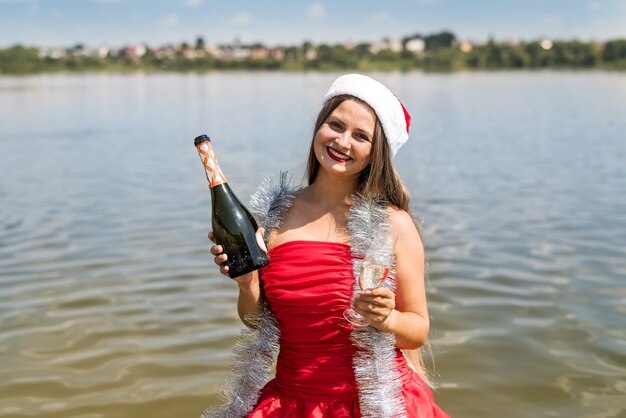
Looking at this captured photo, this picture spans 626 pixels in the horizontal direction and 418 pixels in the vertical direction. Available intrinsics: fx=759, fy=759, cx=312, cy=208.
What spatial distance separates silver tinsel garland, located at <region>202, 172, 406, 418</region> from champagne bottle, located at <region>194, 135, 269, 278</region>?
12 centimetres

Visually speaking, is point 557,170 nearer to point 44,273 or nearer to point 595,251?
point 595,251

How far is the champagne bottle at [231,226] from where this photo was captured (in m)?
3.01

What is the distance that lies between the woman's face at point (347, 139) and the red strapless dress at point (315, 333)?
34 cm

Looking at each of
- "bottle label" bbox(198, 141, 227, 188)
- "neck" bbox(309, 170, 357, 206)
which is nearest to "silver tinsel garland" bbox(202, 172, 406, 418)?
"neck" bbox(309, 170, 357, 206)

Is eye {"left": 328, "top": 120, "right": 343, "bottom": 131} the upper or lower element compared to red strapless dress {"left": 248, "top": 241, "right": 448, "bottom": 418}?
upper

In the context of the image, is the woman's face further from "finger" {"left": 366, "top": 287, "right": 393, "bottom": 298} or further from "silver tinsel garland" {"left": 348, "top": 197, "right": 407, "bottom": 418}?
"finger" {"left": 366, "top": 287, "right": 393, "bottom": 298}

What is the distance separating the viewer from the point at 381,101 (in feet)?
10.0

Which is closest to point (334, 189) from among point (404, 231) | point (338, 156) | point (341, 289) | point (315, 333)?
point (338, 156)

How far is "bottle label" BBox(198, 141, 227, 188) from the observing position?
3.01 metres

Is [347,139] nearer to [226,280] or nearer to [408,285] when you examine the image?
[408,285]

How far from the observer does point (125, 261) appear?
27.7 feet

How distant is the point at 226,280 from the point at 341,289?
15.9ft

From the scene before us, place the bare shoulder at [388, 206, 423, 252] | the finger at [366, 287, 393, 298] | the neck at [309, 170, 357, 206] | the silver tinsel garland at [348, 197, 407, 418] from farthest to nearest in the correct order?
the neck at [309, 170, 357, 206], the bare shoulder at [388, 206, 423, 252], the silver tinsel garland at [348, 197, 407, 418], the finger at [366, 287, 393, 298]

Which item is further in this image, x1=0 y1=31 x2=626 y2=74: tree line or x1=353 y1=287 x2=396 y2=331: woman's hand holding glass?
x1=0 y1=31 x2=626 y2=74: tree line
